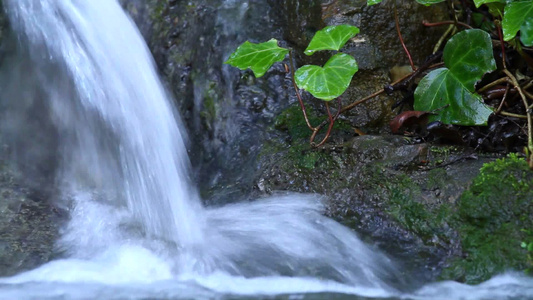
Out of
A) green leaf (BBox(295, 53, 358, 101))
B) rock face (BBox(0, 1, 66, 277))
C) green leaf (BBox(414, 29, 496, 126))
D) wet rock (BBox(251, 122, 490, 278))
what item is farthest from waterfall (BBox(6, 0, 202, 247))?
green leaf (BBox(414, 29, 496, 126))

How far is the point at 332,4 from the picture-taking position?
312 cm

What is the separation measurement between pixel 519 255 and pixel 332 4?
1.83 meters

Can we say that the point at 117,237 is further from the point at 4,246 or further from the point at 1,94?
the point at 1,94

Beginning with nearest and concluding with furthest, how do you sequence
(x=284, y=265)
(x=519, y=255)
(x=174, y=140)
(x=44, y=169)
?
(x=519, y=255) < (x=284, y=265) < (x=44, y=169) < (x=174, y=140)

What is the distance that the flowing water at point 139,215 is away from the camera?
189 cm

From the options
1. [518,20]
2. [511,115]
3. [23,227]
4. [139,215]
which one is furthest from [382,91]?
[23,227]

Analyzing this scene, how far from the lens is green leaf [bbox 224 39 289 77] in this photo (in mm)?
2570

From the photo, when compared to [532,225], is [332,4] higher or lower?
higher

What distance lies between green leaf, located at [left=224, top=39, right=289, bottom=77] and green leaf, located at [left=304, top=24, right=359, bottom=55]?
149 millimetres

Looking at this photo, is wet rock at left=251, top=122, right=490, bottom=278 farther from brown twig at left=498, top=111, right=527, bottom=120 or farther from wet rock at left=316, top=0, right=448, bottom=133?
wet rock at left=316, top=0, right=448, bottom=133

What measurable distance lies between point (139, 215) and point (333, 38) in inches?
50.3

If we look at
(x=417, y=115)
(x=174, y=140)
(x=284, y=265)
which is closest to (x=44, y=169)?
(x=174, y=140)

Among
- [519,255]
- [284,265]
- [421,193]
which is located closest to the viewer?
[519,255]

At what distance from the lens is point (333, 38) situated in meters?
2.50
